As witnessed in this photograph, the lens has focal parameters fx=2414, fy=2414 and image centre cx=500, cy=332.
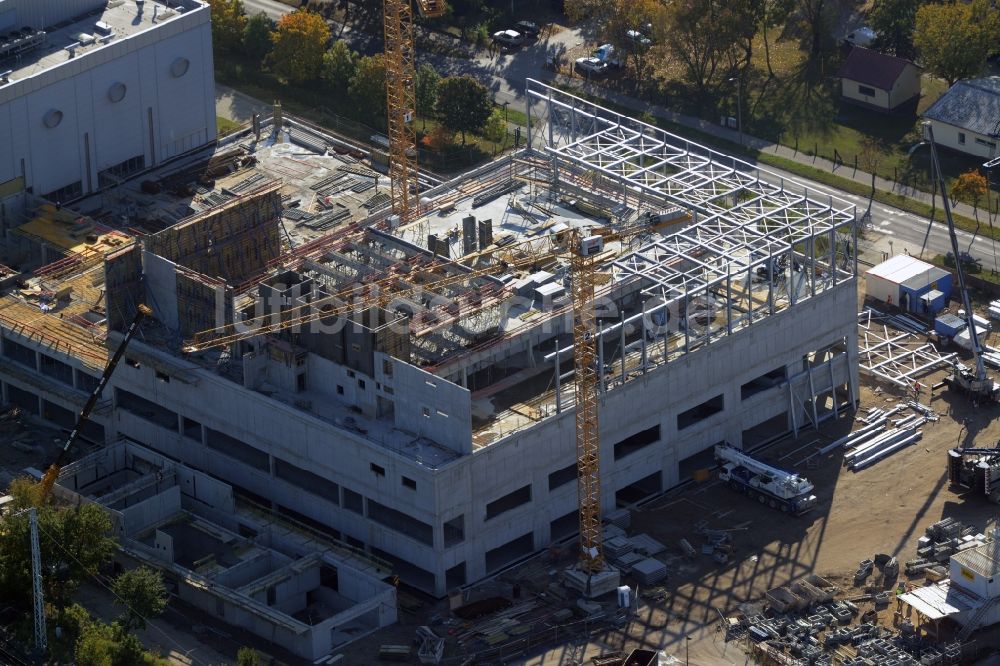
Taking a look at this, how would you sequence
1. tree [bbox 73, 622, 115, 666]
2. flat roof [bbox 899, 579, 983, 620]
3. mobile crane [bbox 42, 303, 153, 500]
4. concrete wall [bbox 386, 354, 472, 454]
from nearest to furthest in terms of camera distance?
tree [bbox 73, 622, 115, 666], flat roof [bbox 899, 579, 983, 620], concrete wall [bbox 386, 354, 472, 454], mobile crane [bbox 42, 303, 153, 500]

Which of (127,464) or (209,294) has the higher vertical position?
(209,294)

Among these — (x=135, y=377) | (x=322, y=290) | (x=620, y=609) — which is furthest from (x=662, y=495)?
(x=135, y=377)

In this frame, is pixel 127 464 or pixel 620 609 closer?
pixel 620 609

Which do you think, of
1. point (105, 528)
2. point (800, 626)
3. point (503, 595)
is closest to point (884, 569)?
point (800, 626)

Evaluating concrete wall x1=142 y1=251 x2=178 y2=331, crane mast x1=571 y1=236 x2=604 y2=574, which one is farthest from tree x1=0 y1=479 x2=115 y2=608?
crane mast x1=571 y1=236 x2=604 y2=574

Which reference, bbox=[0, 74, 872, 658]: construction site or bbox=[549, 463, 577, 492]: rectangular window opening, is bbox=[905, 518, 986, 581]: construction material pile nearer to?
bbox=[0, 74, 872, 658]: construction site

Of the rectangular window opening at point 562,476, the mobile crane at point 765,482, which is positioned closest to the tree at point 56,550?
the rectangular window opening at point 562,476

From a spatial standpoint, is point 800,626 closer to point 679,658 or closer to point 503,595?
point 679,658
